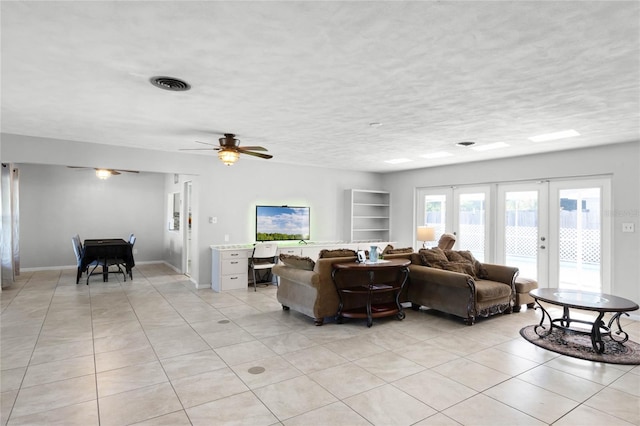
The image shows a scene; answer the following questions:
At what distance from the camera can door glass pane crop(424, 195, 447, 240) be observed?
7.96 meters

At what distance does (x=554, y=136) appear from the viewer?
486 centimetres

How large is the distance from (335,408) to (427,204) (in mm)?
6450

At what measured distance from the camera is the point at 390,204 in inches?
360

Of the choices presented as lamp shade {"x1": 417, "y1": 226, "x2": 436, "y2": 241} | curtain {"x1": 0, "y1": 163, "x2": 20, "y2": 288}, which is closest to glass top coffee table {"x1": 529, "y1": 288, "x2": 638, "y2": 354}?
lamp shade {"x1": 417, "y1": 226, "x2": 436, "y2": 241}

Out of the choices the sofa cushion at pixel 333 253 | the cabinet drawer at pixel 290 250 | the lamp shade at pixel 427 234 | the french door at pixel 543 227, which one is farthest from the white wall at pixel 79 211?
the french door at pixel 543 227

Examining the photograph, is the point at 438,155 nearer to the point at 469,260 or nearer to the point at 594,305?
the point at 469,260

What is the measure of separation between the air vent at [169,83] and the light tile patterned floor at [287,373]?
8.20 feet

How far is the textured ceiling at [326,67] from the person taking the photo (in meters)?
1.98

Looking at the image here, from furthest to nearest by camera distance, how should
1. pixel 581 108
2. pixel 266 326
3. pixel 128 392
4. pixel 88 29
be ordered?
1. pixel 266 326
2. pixel 581 108
3. pixel 128 392
4. pixel 88 29

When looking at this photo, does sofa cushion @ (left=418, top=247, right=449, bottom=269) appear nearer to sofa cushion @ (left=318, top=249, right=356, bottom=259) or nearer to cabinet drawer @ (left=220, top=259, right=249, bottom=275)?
sofa cushion @ (left=318, top=249, right=356, bottom=259)

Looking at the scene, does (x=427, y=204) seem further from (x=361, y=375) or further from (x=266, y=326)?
(x=361, y=375)

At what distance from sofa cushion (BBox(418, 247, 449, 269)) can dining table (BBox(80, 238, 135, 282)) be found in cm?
589

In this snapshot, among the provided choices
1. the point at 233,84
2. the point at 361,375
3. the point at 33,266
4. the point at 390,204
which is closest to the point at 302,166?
Answer: the point at 390,204

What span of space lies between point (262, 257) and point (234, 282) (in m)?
0.69
